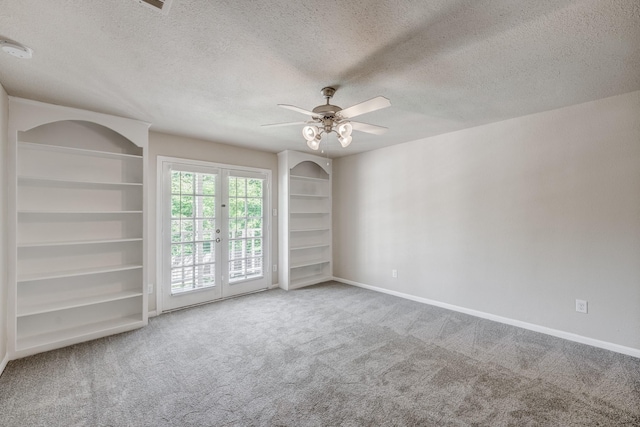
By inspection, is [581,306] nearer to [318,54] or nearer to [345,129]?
[345,129]

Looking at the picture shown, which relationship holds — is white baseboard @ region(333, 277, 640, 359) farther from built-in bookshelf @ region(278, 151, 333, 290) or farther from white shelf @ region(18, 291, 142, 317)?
white shelf @ region(18, 291, 142, 317)

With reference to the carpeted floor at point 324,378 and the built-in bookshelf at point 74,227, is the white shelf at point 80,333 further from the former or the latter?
the carpeted floor at point 324,378

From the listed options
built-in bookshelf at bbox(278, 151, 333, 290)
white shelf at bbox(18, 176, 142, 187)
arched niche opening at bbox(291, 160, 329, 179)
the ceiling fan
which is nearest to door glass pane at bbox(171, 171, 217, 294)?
white shelf at bbox(18, 176, 142, 187)

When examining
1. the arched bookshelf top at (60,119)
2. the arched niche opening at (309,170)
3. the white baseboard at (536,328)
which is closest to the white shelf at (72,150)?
the arched bookshelf top at (60,119)

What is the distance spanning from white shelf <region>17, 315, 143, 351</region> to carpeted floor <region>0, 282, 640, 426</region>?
0.11 meters

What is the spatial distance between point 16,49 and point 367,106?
7.91 ft

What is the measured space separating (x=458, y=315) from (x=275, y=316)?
244 centimetres

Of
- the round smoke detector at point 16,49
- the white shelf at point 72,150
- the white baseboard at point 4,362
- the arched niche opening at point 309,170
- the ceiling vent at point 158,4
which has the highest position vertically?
the round smoke detector at point 16,49

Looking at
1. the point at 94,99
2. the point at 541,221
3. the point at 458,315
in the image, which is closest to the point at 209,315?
the point at 94,99

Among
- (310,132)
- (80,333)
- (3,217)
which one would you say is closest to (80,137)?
(3,217)

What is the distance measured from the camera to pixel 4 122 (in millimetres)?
2561

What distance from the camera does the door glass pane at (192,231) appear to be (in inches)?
157

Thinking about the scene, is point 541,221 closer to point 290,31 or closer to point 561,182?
point 561,182

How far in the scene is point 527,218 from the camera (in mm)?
3279
